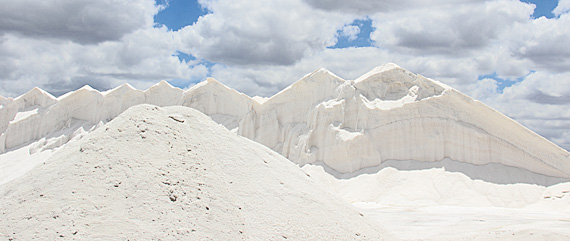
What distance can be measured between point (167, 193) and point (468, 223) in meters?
11.5

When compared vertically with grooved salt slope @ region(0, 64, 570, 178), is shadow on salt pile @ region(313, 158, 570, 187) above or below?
below

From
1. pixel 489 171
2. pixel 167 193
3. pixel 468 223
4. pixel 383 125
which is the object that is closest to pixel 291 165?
pixel 167 193

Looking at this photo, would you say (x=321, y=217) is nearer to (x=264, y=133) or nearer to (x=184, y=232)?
(x=184, y=232)

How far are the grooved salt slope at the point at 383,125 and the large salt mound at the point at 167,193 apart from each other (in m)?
16.6

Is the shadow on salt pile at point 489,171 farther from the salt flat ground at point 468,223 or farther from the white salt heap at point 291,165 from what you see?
the salt flat ground at point 468,223

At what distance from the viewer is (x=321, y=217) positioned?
8867 mm

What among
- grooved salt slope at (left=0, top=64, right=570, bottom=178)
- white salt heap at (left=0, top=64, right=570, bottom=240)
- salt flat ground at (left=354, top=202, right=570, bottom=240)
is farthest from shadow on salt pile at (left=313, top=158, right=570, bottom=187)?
salt flat ground at (left=354, top=202, right=570, bottom=240)

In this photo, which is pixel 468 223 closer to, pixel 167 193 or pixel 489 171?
pixel 489 171

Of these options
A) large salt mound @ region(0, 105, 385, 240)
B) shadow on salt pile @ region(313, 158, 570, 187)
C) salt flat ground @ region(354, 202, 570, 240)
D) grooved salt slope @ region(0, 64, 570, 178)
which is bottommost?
salt flat ground @ region(354, 202, 570, 240)

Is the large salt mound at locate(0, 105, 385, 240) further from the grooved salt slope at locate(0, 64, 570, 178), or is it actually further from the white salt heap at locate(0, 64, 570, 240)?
the grooved salt slope at locate(0, 64, 570, 178)

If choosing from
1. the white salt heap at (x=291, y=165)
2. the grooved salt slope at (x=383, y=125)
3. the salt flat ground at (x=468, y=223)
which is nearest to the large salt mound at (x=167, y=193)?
the white salt heap at (x=291, y=165)

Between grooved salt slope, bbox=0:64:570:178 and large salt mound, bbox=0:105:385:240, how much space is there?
16.6 m

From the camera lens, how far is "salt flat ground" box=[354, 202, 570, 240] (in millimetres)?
12914

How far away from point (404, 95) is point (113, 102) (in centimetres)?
2359
